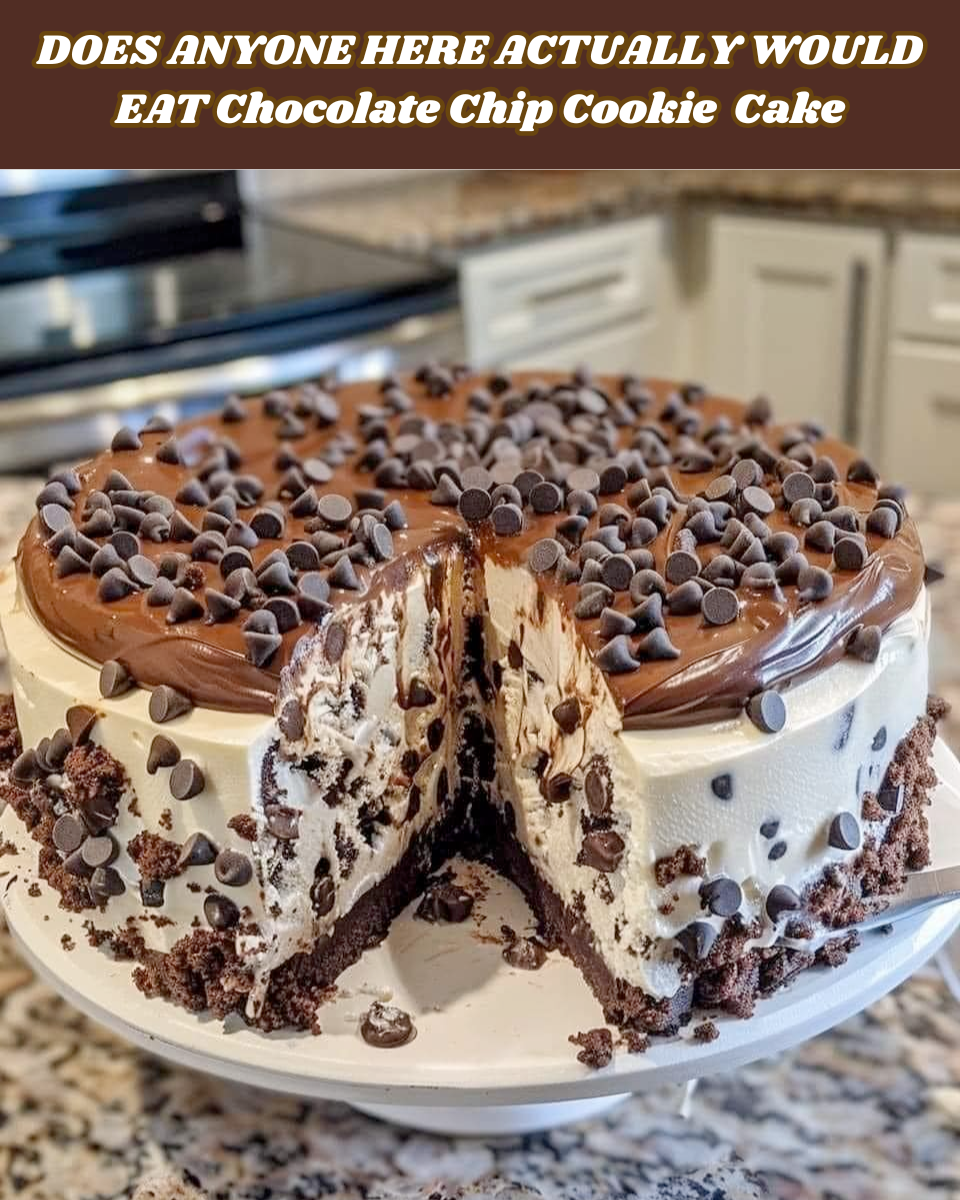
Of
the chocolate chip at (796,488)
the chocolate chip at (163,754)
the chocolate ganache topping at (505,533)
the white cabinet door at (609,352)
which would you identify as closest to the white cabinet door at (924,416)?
the white cabinet door at (609,352)

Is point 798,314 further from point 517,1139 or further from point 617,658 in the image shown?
point 517,1139

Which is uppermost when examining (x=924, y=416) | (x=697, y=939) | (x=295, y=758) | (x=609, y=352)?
(x=295, y=758)

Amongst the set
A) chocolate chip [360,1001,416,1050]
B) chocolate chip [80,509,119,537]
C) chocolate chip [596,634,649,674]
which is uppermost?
chocolate chip [80,509,119,537]

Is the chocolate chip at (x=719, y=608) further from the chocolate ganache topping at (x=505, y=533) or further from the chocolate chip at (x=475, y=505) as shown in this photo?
the chocolate chip at (x=475, y=505)

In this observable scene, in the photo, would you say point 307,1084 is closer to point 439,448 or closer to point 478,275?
point 439,448

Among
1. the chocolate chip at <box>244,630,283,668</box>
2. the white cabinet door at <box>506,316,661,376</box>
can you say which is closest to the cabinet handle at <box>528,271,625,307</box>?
the white cabinet door at <box>506,316,661,376</box>

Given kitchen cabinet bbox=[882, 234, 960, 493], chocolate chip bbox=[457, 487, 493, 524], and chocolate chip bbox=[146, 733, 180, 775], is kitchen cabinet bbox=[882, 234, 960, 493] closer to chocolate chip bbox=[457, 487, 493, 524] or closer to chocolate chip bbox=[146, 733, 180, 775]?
chocolate chip bbox=[457, 487, 493, 524]

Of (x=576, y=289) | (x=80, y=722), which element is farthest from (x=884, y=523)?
(x=576, y=289)

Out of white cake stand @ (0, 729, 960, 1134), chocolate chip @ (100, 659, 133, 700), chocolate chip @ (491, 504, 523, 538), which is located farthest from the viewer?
chocolate chip @ (491, 504, 523, 538)
